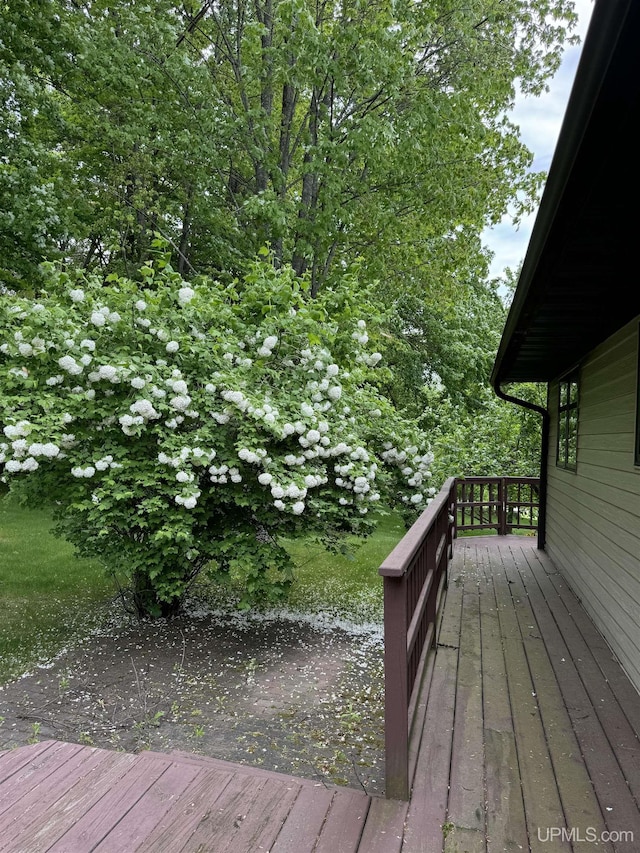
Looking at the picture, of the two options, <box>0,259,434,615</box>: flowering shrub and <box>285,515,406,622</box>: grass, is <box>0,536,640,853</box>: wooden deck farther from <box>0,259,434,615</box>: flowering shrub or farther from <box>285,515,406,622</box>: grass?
<box>285,515,406,622</box>: grass

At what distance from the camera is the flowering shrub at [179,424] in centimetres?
448

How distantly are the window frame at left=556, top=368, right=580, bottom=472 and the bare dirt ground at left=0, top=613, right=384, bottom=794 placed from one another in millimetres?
2680

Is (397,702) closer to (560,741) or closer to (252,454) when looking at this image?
(560,741)

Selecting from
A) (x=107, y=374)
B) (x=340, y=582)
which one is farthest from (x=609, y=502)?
(x=340, y=582)

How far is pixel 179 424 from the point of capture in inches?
192

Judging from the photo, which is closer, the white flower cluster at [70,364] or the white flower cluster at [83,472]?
the white flower cluster at [70,364]

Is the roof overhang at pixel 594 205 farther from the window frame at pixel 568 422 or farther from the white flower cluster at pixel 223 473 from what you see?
the white flower cluster at pixel 223 473

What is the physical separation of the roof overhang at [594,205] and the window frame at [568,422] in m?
1.75

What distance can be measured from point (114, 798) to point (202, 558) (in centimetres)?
337

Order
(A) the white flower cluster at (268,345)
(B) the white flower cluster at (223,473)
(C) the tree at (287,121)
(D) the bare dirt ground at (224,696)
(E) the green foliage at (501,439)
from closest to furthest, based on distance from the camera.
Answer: (D) the bare dirt ground at (224,696) → (B) the white flower cluster at (223,473) → (A) the white flower cluster at (268,345) → (C) the tree at (287,121) → (E) the green foliage at (501,439)

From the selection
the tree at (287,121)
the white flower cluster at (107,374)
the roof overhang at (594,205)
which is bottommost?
the white flower cluster at (107,374)

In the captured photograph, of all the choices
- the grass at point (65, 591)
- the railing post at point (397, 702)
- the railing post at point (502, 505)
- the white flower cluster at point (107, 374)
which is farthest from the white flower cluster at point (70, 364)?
the railing post at point (502, 505)

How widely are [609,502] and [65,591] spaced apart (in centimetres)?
612

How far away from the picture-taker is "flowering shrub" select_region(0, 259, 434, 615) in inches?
177
